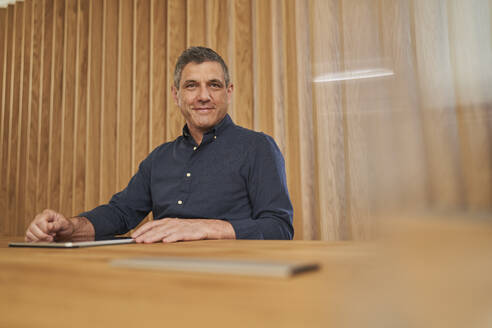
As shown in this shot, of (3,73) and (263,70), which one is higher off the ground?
(3,73)

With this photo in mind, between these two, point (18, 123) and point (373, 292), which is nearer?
point (373, 292)

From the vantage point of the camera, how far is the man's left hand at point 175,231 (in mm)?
718

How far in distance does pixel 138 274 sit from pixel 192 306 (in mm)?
81

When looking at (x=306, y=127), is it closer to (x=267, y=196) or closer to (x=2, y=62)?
(x=267, y=196)

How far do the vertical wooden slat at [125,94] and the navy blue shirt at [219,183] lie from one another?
0.69m

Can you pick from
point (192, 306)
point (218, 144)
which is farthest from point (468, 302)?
point (218, 144)

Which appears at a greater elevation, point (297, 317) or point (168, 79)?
point (168, 79)

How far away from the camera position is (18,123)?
8.81ft

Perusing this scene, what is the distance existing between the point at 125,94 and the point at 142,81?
0.14 m

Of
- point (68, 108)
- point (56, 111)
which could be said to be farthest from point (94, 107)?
point (56, 111)

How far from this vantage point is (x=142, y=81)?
7.11 feet

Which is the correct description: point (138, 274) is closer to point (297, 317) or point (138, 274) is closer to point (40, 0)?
point (297, 317)

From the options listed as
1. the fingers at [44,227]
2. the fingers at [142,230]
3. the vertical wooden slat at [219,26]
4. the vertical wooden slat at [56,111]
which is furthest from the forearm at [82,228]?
the vertical wooden slat at [56,111]

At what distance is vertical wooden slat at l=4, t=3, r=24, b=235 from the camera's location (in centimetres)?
263
